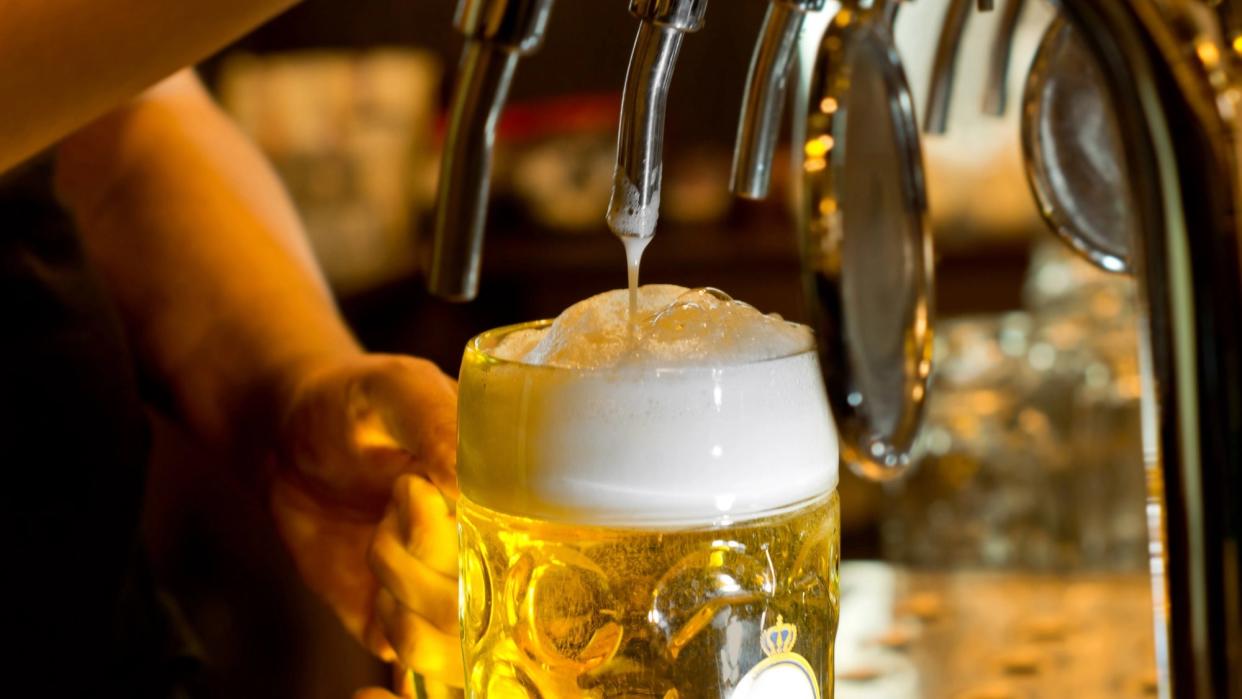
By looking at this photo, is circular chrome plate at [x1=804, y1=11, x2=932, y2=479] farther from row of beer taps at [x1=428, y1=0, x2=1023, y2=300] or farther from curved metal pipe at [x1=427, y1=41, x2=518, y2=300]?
curved metal pipe at [x1=427, y1=41, x2=518, y2=300]

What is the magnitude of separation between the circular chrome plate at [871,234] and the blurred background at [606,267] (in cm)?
124

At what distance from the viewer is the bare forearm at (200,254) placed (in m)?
1.03

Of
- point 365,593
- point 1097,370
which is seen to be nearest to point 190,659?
point 365,593

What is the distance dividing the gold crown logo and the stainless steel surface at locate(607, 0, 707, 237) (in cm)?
20

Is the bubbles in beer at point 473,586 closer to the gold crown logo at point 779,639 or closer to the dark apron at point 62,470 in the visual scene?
the gold crown logo at point 779,639

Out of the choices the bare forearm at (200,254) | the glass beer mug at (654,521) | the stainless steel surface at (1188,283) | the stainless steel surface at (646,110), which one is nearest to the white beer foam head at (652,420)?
the glass beer mug at (654,521)

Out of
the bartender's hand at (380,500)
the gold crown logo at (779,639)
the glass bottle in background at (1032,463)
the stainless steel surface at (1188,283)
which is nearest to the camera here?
the stainless steel surface at (1188,283)

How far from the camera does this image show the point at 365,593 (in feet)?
2.79

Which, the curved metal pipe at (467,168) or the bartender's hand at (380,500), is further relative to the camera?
the bartender's hand at (380,500)

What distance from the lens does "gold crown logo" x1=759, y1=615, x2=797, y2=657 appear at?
1.92 feet

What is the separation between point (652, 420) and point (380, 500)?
0.31 meters

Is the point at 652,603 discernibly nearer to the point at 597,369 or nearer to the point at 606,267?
the point at 597,369

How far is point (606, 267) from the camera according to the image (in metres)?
3.10

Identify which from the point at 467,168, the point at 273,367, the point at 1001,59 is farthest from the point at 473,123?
the point at 273,367
